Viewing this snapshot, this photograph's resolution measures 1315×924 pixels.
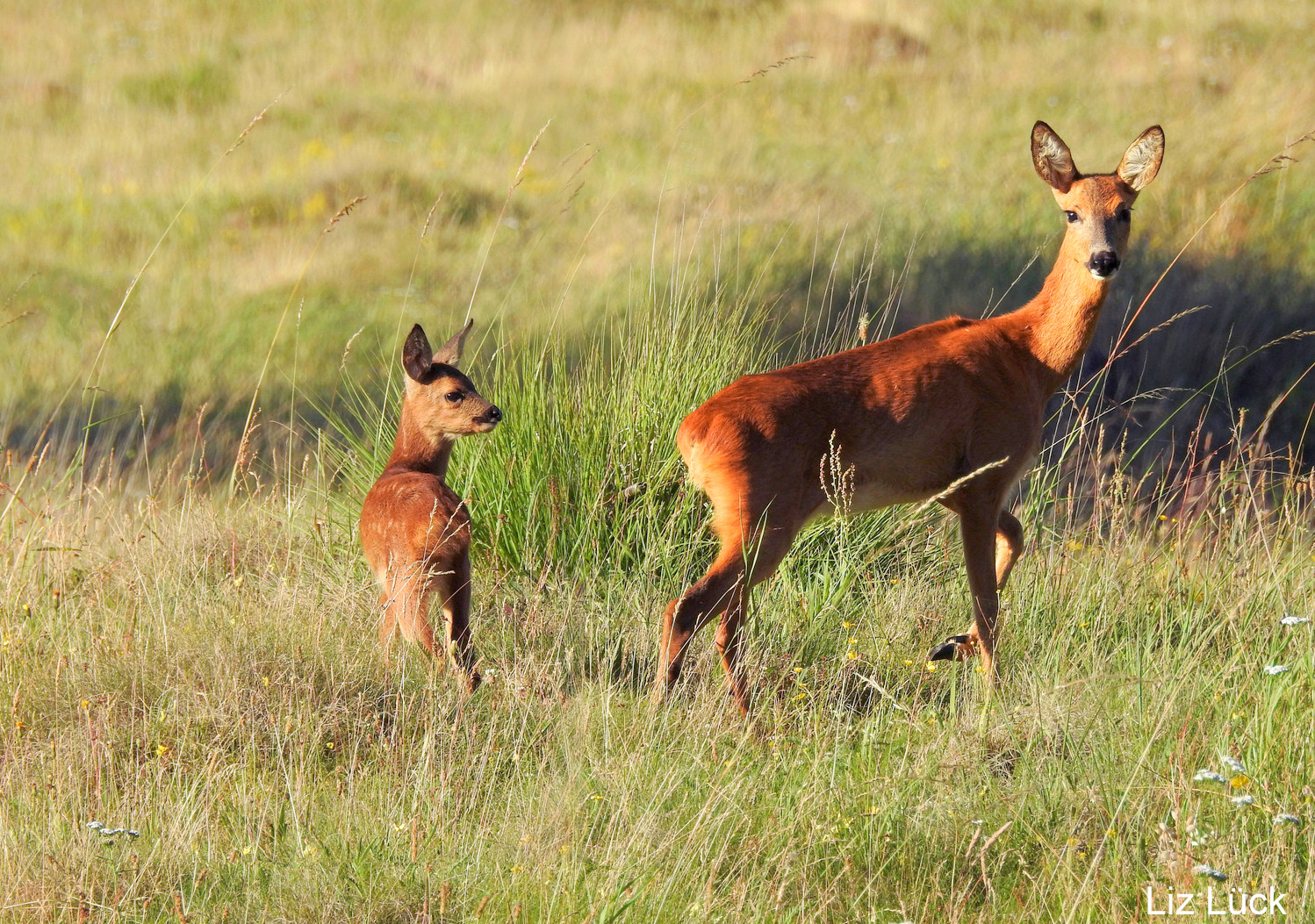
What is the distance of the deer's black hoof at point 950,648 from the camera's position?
198 inches

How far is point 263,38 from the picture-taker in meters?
24.2

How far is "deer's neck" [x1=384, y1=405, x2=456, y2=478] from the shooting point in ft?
18.8

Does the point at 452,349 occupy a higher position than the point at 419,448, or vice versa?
the point at 452,349

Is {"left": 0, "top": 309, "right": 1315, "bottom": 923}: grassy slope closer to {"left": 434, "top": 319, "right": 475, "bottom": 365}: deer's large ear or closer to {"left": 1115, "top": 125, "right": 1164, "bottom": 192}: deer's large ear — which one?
{"left": 434, "top": 319, "right": 475, "bottom": 365}: deer's large ear

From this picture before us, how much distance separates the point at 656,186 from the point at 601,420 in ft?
36.4

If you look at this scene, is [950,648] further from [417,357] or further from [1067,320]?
[417,357]

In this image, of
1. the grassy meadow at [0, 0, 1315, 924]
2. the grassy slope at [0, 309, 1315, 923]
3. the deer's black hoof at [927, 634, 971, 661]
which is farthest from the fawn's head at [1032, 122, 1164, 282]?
the deer's black hoof at [927, 634, 971, 661]

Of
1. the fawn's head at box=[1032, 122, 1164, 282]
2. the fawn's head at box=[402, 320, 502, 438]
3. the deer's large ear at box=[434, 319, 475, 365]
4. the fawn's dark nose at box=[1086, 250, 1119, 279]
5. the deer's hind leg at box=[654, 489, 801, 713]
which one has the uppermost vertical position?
the fawn's head at box=[1032, 122, 1164, 282]

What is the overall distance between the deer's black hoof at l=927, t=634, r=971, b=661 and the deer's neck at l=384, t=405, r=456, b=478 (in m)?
2.03

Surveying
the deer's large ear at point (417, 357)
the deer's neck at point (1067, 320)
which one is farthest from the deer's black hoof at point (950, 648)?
the deer's large ear at point (417, 357)

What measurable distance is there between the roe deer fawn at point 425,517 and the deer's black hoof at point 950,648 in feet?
5.12

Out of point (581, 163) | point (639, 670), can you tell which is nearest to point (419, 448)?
point (639, 670)

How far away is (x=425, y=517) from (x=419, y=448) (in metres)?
0.87

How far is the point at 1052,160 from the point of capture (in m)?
5.70
